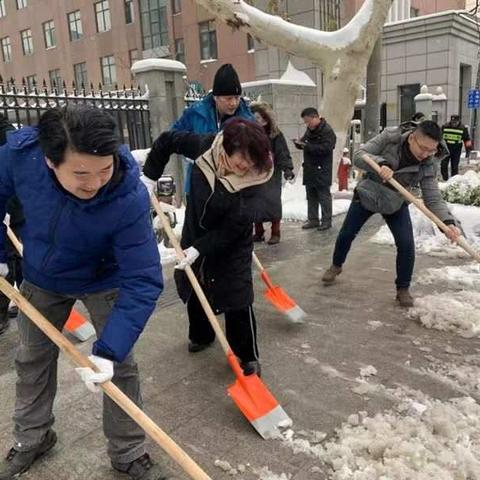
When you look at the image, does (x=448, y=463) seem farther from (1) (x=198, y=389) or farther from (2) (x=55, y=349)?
(2) (x=55, y=349)

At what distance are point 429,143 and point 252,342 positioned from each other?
1957 mm

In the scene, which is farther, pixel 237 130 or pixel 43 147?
pixel 237 130

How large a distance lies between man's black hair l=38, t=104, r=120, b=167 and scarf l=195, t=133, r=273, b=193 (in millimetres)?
1059

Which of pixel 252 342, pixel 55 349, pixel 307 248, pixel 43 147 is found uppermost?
pixel 43 147

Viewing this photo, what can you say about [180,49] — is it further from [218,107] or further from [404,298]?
[404,298]

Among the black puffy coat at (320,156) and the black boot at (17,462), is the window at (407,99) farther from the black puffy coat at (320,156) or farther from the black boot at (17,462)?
the black boot at (17,462)

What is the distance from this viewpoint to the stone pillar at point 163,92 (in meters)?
7.95

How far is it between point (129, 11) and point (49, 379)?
31.9 m

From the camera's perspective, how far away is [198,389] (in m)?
2.96

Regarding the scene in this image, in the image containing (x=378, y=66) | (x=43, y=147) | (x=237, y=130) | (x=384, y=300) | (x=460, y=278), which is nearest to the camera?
(x=43, y=147)

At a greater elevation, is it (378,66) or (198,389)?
(378,66)

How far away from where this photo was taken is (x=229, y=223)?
2754 millimetres

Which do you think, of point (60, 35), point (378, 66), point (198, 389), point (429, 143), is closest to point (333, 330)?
point (198, 389)

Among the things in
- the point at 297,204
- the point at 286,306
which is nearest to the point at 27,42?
the point at 297,204
